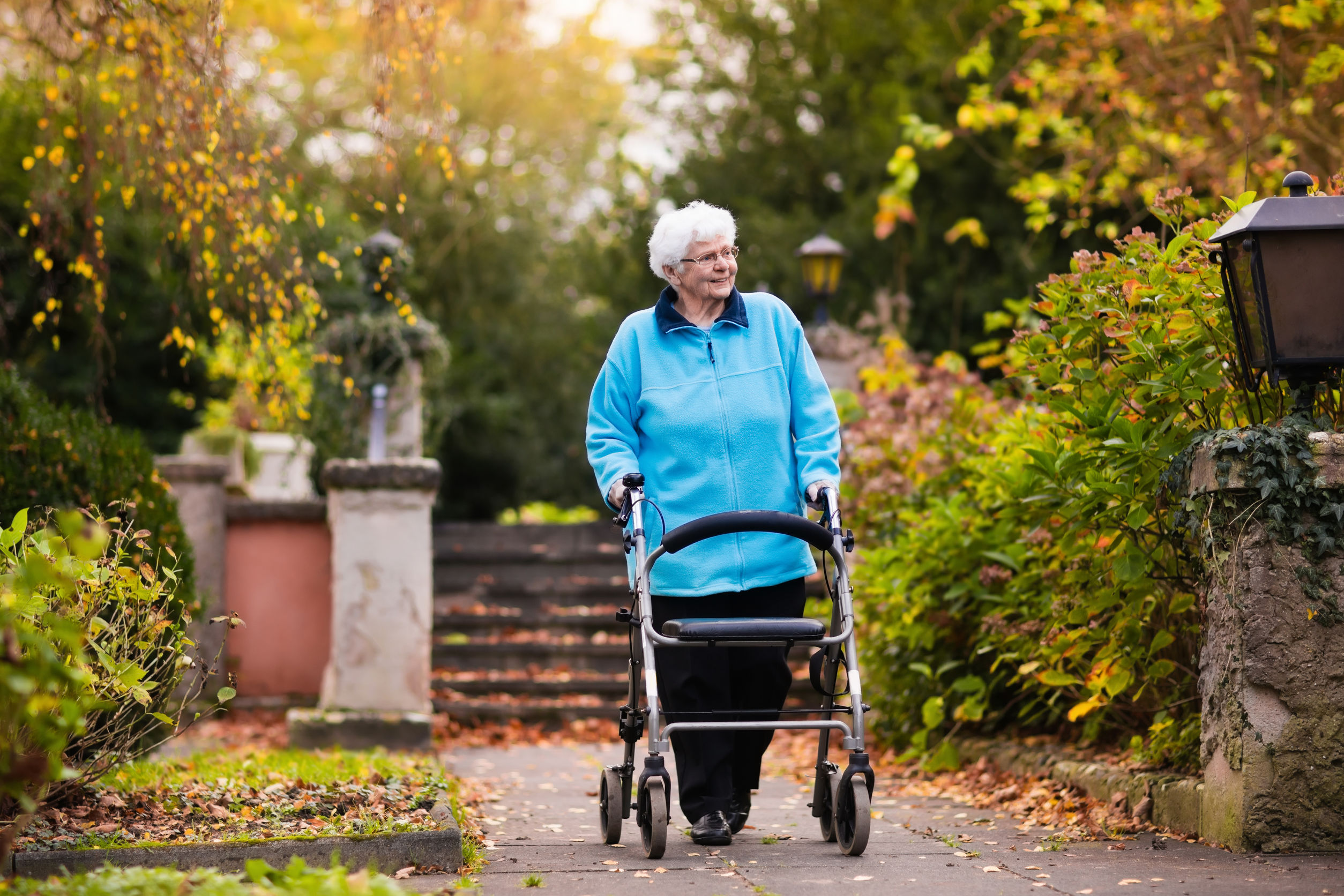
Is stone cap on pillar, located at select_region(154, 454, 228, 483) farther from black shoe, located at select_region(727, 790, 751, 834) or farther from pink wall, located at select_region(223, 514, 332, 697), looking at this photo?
black shoe, located at select_region(727, 790, 751, 834)

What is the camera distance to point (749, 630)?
3621 millimetres

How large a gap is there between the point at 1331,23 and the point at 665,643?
6.67 metres

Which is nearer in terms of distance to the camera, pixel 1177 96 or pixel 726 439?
pixel 726 439

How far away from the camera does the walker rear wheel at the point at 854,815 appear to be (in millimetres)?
3738

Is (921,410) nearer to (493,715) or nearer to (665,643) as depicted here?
(493,715)

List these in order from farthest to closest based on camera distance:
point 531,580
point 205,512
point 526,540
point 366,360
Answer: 1. point 526,540
2. point 531,580
3. point 366,360
4. point 205,512

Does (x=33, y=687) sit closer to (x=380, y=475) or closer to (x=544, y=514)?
(x=380, y=475)

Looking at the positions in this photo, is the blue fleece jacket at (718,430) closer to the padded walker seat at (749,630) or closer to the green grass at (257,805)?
the padded walker seat at (749,630)

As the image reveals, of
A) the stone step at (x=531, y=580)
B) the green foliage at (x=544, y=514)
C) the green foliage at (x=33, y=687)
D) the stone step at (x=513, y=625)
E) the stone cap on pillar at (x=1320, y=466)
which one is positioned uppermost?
the green foliage at (x=544, y=514)

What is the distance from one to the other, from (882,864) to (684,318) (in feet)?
5.78

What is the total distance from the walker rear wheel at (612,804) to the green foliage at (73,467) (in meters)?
2.08

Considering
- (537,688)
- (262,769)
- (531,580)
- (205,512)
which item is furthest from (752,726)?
(531,580)

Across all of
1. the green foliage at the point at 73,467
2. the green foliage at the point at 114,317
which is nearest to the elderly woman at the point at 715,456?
the green foliage at the point at 73,467

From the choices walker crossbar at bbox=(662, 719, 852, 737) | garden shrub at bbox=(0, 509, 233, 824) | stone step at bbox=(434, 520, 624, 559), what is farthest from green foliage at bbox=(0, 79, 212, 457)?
walker crossbar at bbox=(662, 719, 852, 737)
